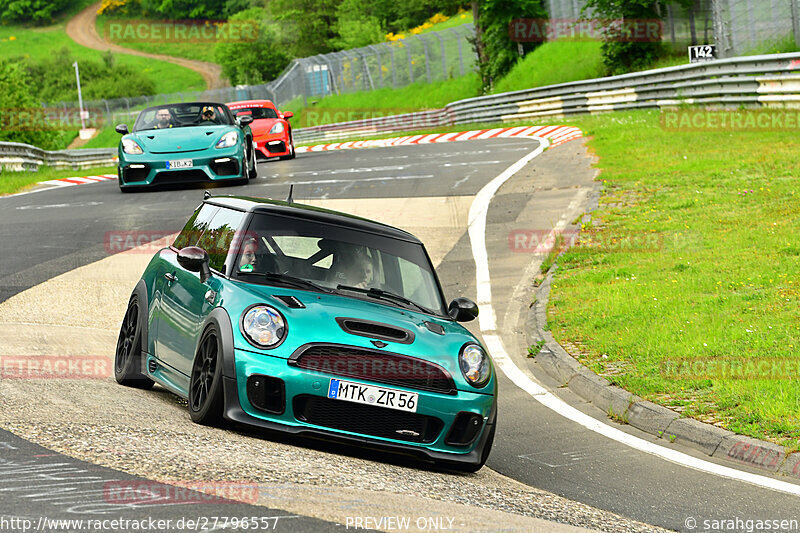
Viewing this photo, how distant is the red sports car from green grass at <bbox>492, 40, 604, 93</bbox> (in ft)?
51.9

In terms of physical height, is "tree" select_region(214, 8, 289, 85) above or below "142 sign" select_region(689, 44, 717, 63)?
above

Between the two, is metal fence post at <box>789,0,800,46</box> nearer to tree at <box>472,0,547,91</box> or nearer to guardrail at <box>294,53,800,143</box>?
guardrail at <box>294,53,800,143</box>

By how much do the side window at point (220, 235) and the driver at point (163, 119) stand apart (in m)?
11.9

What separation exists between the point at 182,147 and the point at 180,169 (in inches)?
15.4

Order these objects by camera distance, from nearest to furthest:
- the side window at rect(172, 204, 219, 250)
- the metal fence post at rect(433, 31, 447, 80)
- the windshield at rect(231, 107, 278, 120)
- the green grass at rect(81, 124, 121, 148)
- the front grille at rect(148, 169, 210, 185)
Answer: the side window at rect(172, 204, 219, 250) < the front grille at rect(148, 169, 210, 185) < the windshield at rect(231, 107, 278, 120) < the metal fence post at rect(433, 31, 447, 80) < the green grass at rect(81, 124, 121, 148)

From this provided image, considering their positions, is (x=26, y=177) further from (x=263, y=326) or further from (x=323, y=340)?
(x=323, y=340)

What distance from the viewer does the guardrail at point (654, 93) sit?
2330cm

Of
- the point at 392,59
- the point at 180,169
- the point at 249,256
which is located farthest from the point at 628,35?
the point at 249,256

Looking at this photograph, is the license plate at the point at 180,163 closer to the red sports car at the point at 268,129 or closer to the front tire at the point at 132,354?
the red sports car at the point at 268,129

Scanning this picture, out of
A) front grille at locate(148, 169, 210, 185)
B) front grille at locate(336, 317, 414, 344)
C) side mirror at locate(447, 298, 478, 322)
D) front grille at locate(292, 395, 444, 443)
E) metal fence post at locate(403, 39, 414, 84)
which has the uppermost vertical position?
metal fence post at locate(403, 39, 414, 84)

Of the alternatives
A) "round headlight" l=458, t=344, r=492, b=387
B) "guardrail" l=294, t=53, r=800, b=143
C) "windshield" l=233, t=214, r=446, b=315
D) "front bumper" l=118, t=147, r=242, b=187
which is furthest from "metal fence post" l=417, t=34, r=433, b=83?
"round headlight" l=458, t=344, r=492, b=387

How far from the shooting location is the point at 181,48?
141625mm

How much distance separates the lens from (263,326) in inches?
242

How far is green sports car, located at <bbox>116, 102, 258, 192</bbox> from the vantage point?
18719 millimetres
